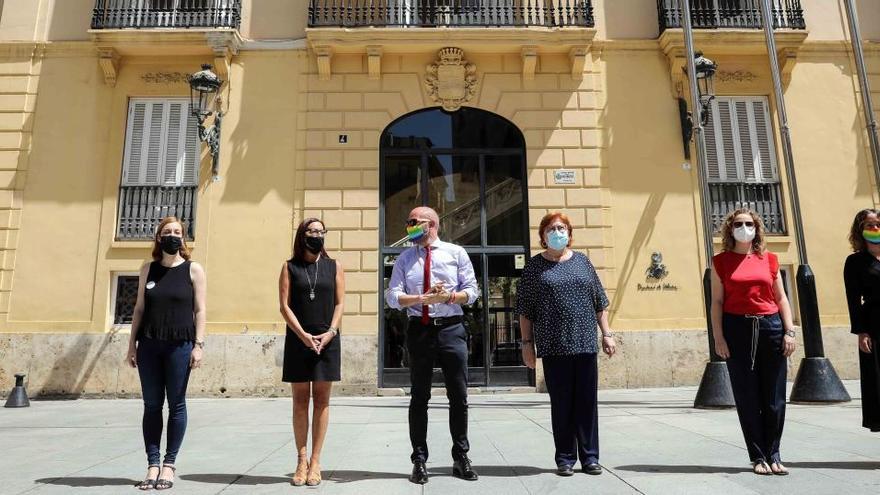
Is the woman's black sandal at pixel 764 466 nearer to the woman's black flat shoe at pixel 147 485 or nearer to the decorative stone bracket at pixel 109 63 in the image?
the woman's black flat shoe at pixel 147 485

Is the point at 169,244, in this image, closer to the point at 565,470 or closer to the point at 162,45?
the point at 565,470

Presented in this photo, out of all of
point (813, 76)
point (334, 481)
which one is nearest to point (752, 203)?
point (813, 76)

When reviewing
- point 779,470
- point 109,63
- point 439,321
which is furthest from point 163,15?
point 779,470

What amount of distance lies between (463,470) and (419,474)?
31 centimetres

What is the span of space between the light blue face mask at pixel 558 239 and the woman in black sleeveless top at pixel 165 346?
264 centimetres

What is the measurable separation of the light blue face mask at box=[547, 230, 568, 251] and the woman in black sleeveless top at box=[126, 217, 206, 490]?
104 inches

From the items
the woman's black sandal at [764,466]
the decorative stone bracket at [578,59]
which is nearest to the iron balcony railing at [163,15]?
the decorative stone bracket at [578,59]

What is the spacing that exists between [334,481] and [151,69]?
35.1 ft

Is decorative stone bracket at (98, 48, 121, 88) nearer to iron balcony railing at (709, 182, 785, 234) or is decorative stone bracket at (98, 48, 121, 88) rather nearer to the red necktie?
the red necktie

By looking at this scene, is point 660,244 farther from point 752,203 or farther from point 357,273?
point 357,273

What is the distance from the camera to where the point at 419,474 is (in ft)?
12.6

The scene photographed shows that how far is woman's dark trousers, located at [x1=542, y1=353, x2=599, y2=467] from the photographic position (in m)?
4.03

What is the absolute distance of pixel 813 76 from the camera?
39.3ft

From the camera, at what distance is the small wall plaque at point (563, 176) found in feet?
37.1
